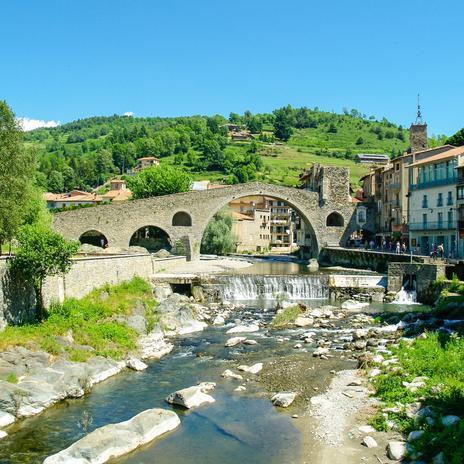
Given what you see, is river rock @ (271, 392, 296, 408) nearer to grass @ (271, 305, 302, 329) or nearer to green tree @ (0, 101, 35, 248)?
grass @ (271, 305, 302, 329)

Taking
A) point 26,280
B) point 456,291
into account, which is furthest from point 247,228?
point 26,280

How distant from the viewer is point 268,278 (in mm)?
37312

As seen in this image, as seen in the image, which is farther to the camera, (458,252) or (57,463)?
(458,252)

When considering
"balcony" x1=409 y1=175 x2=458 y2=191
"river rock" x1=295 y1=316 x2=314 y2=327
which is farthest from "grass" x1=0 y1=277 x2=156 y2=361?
"balcony" x1=409 y1=175 x2=458 y2=191

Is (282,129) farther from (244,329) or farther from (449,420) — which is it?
(449,420)

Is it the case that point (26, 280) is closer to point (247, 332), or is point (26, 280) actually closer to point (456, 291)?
point (247, 332)

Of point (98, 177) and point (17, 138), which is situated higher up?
point (98, 177)

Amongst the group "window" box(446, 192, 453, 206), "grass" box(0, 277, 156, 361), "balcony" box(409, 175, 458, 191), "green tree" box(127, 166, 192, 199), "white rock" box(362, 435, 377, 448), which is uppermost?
"green tree" box(127, 166, 192, 199)

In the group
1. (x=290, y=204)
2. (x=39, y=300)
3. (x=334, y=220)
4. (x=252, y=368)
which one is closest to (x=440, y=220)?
(x=290, y=204)

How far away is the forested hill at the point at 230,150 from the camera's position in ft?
410

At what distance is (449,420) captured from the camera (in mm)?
12109

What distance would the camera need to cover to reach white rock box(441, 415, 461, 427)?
12.0m

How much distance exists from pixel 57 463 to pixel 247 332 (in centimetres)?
1477

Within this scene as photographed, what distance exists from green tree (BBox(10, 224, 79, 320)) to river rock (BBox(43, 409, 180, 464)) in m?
8.78
